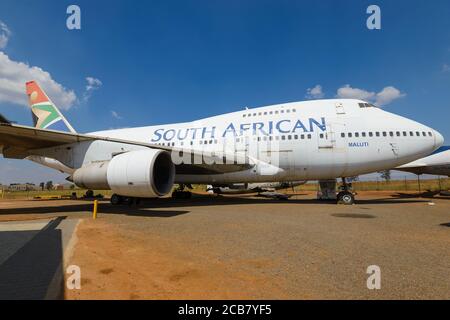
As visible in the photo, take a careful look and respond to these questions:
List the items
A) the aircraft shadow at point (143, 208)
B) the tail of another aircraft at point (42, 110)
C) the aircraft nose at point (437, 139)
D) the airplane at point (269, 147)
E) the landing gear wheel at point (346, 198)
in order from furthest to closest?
1. the tail of another aircraft at point (42, 110)
2. the landing gear wheel at point (346, 198)
3. the aircraft nose at point (437, 139)
4. the airplane at point (269, 147)
5. the aircraft shadow at point (143, 208)

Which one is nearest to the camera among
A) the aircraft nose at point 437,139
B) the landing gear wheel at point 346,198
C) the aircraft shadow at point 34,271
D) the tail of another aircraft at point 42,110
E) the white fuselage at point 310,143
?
the aircraft shadow at point 34,271

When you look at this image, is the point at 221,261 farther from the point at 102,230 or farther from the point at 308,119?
the point at 308,119

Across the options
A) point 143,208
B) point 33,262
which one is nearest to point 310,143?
point 143,208

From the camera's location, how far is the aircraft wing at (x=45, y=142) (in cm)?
1024

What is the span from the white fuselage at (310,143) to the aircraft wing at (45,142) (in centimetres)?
41

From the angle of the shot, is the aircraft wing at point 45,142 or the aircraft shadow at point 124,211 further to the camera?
the aircraft wing at point 45,142

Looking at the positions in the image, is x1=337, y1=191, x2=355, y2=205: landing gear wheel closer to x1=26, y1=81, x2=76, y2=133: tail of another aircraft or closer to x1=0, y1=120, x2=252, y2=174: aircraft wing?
x1=0, y1=120, x2=252, y2=174: aircraft wing

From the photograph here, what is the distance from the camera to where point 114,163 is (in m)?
10.1

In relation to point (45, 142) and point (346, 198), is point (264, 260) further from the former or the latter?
point (45, 142)

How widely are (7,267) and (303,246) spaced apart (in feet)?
17.2

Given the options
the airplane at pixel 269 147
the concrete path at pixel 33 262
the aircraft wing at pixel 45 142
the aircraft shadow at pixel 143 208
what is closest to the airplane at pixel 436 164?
the aircraft shadow at pixel 143 208

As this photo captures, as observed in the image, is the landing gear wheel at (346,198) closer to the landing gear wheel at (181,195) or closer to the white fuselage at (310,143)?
the white fuselage at (310,143)

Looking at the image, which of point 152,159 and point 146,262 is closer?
point 146,262
